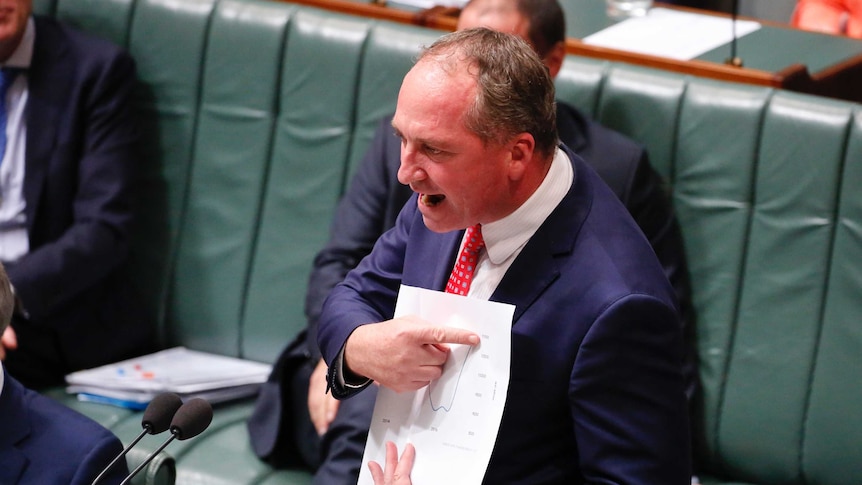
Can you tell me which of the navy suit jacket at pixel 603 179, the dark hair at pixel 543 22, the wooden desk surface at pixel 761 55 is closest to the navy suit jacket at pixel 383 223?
the navy suit jacket at pixel 603 179

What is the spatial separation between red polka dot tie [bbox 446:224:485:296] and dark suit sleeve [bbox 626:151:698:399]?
875 millimetres

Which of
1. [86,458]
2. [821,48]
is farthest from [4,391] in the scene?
[821,48]

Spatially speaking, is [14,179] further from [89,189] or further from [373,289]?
[373,289]

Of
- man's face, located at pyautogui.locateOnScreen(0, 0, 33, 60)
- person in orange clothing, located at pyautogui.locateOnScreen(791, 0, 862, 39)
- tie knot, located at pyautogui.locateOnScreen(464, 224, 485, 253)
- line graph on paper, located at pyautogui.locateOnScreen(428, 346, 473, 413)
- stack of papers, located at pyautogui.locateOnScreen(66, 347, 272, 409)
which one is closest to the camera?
line graph on paper, located at pyautogui.locateOnScreen(428, 346, 473, 413)

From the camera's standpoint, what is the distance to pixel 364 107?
2846mm

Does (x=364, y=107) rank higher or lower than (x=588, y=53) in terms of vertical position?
lower

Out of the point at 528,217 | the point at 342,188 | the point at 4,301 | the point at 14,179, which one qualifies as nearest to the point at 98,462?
the point at 4,301

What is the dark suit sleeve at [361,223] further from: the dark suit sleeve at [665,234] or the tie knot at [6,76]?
the tie knot at [6,76]

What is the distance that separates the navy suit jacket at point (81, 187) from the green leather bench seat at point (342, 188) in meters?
0.11

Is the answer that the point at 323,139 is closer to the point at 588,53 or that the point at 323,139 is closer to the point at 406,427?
the point at 588,53

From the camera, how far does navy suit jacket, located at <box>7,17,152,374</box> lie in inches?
112

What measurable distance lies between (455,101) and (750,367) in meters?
1.31

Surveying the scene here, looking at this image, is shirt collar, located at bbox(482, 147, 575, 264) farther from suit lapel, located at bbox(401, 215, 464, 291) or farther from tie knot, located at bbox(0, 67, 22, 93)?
tie knot, located at bbox(0, 67, 22, 93)

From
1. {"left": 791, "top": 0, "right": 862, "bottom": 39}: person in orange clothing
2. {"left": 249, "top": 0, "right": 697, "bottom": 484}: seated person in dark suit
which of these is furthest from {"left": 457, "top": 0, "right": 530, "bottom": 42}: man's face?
{"left": 791, "top": 0, "right": 862, "bottom": 39}: person in orange clothing
